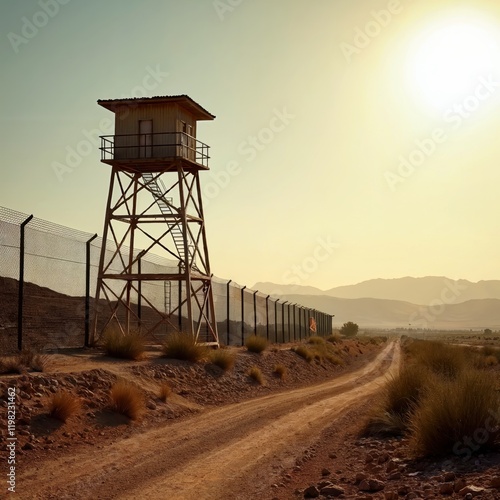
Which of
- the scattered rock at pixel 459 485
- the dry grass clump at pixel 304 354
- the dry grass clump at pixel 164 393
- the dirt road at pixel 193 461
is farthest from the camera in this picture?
the dry grass clump at pixel 304 354

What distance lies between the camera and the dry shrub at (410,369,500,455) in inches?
344

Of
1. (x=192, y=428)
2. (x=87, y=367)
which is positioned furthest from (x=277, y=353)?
(x=192, y=428)

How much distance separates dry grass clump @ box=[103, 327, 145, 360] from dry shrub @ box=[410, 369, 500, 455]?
444 inches

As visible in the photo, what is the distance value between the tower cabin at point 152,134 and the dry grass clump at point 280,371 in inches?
334

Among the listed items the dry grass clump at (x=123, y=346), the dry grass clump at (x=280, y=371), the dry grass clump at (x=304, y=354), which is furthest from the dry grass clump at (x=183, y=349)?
the dry grass clump at (x=304, y=354)

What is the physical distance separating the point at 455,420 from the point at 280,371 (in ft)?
54.3

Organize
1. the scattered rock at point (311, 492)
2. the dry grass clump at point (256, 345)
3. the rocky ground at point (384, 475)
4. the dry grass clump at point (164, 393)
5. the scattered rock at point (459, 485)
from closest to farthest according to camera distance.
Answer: the scattered rock at point (459, 485) < the rocky ground at point (384, 475) < the scattered rock at point (311, 492) < the dry grass clump at point (164, 393) < the dry grass clump at point (256, 345)

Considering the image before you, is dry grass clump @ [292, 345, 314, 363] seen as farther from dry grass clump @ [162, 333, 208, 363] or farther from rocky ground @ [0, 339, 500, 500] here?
dry grass clump @ [162, 333, 208, 363]

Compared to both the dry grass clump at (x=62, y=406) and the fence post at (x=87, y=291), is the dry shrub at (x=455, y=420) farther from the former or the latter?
the fence post at (x=87, y=291)

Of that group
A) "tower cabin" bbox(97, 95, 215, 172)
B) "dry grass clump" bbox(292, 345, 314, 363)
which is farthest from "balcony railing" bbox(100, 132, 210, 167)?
"dry grass clump" bbox(292, 345, 314, 363)

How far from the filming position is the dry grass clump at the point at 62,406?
1145 cm

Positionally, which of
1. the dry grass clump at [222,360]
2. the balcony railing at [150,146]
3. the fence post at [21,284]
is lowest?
the dry grass clump at [222,360]

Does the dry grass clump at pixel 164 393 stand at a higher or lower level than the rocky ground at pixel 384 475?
higher

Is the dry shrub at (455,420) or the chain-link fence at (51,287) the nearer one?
the dry shrub at (455,420)
